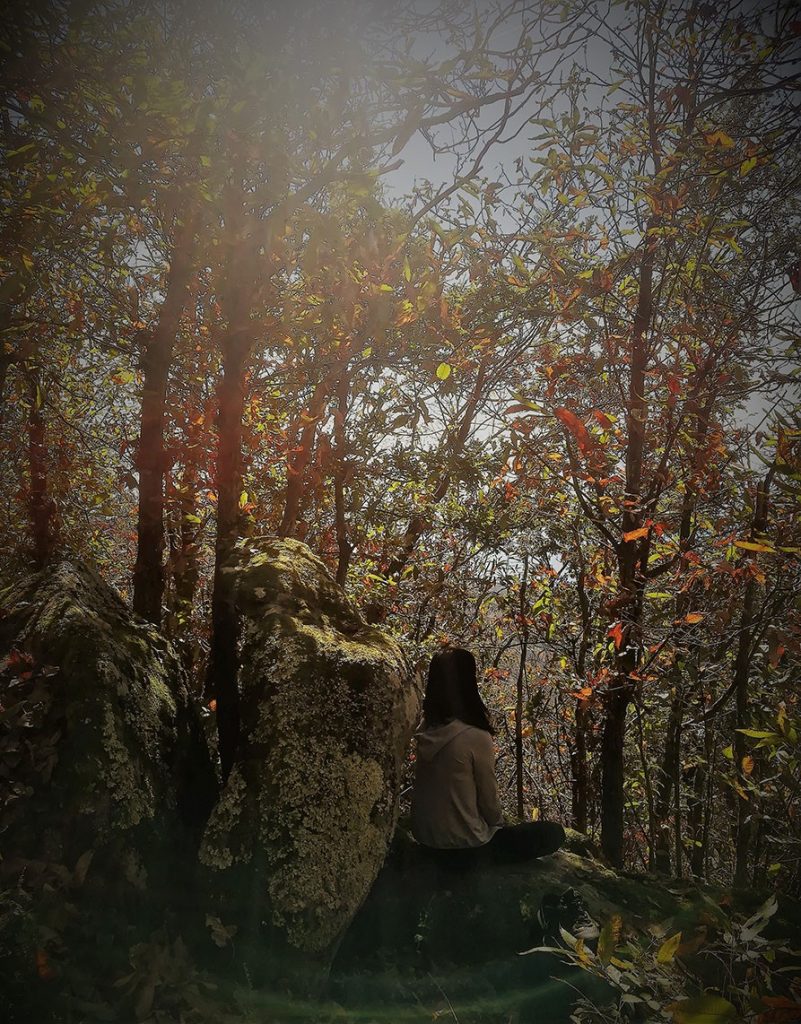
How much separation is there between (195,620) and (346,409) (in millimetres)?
3374

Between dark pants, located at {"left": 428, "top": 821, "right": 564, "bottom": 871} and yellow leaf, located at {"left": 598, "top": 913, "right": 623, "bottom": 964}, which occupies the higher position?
yellow leaf, located at {"left": 598, "top": 913, "right": 623, "bottom": 964}

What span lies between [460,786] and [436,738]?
1.22ft

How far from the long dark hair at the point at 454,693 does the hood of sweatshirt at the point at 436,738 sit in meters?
0.07

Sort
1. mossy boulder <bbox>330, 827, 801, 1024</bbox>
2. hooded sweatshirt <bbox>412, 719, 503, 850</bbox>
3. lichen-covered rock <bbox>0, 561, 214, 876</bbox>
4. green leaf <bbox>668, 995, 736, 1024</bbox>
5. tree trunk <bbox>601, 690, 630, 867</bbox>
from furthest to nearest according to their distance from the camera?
tree trunk <bbox>601, 690, 630, 867</bbox> < hooded sweatshirt <bbox>412, 719, 503, 850</bbox> < mossy boulder <bbox>330, 827, 801, 1024</bbox> < lichen-covered rock <bbox>0, 561, 214, 876</bbox> < green leaf <bbox>668, 995, 736, 1024</bbox>

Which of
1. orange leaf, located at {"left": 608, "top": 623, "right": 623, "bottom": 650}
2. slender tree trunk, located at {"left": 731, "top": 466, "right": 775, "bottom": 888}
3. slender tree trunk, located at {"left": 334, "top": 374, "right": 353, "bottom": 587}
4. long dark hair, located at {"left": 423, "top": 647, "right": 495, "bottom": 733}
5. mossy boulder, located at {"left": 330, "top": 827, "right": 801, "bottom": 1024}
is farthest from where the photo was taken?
slender tree trunk, located at {"left": 334, "top": 374, "right": 353, "bottom": 587}

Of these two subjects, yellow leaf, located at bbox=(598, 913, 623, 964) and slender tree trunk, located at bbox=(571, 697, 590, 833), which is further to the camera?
slender tree trunk, located at bbox=(571, 697, 590, 833)

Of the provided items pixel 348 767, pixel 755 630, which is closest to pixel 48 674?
pixel 348 767

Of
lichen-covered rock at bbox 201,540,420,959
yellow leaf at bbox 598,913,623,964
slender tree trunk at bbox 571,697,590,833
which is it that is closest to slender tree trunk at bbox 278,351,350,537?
lichen-covered rock at bbox 201,540,420,959

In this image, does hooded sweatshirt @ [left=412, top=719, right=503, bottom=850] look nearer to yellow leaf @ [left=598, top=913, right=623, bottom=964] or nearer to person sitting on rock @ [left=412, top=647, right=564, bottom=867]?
person sitting on rock @ [left=412, top=647, right=564, bottom=867]

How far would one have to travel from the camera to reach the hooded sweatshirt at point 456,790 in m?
4.59

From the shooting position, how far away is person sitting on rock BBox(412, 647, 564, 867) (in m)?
4.60

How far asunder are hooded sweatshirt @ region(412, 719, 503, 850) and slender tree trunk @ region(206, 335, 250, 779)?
1.45 m

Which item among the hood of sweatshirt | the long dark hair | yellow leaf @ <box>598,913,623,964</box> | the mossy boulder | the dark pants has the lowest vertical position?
the mossy boulder

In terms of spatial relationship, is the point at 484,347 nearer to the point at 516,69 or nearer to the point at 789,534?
the point at 516,69
